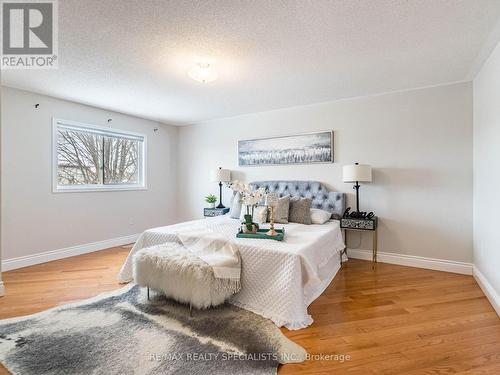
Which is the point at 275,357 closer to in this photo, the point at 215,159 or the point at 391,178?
the point at 391,178

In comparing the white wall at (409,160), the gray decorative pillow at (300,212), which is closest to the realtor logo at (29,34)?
the gray decorative pillow at (300,212)

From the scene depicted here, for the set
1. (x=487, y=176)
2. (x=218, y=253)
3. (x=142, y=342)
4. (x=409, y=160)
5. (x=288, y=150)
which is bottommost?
(x=142, y=342)

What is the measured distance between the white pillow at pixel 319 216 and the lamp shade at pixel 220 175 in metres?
1.88

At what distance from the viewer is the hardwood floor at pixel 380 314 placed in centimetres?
Result: 172

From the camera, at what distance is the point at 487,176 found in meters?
2.68

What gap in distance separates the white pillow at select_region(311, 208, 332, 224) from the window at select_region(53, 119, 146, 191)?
3362 mm

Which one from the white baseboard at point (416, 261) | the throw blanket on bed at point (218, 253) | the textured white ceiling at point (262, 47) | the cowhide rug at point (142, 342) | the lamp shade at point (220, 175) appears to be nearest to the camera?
the cowhide rug at point (142, 342)

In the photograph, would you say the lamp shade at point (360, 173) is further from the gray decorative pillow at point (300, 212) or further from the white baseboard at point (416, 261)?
the white baseboard at point (416, 261)

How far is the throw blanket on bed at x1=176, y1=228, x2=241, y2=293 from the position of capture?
89.9 inches

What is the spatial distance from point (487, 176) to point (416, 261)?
1.43 metres

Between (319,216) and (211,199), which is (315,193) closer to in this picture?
(319,216)

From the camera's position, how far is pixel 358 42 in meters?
2.34

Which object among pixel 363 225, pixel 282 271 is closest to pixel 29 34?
pixel 282 271

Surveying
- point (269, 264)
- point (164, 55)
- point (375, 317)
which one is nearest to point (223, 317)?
point (269, 264)
